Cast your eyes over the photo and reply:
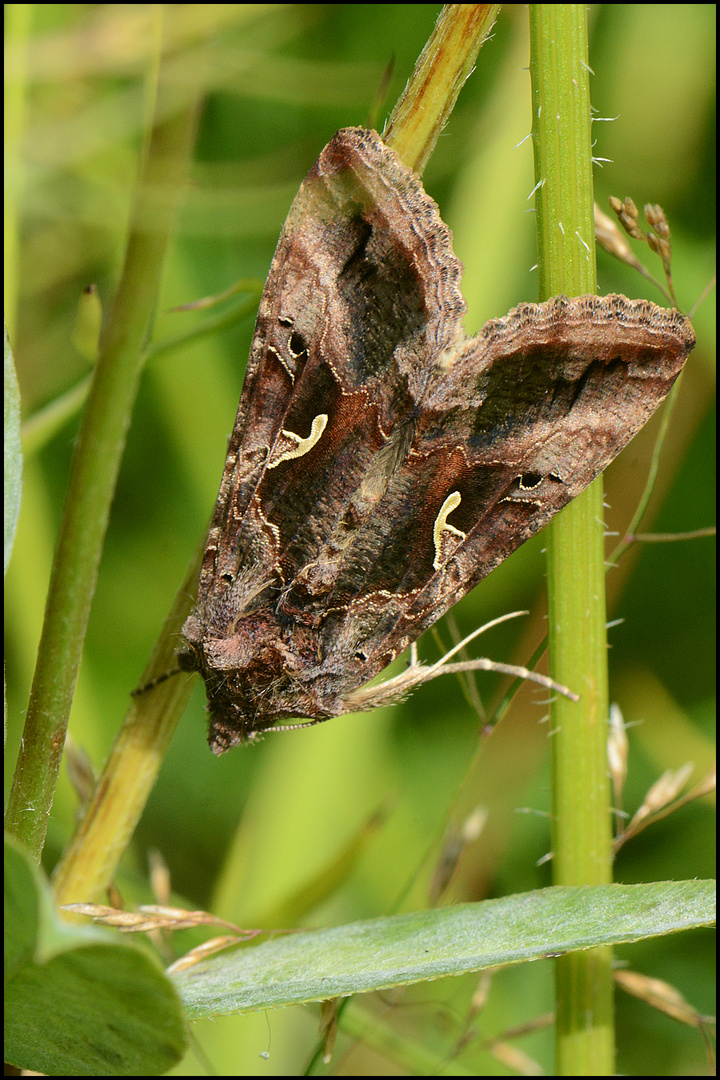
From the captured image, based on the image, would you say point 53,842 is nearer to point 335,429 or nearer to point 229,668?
point 229,668

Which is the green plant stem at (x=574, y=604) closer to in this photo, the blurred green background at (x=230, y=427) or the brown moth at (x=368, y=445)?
the brown moth at (x=368, y=445)

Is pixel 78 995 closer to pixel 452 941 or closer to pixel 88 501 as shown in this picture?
pixel 452 941

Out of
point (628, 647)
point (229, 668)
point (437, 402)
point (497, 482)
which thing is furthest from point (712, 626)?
point (229, 668)

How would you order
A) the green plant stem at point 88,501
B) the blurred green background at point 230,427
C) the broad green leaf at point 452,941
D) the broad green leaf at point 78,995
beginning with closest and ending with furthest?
the broad green leaf at point 78,995, the broad green leaf at point 452,941, the green plant stem at point 88,501, the blurred green background at point 230,427

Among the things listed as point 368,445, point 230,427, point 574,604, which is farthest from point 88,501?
point 230,427

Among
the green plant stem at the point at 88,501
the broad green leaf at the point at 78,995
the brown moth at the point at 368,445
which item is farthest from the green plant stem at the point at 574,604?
the broad green leaf at the point at 78,995

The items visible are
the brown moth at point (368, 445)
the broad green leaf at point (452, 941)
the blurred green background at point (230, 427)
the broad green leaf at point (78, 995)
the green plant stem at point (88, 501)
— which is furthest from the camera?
the blurred green background at point (230, 427)

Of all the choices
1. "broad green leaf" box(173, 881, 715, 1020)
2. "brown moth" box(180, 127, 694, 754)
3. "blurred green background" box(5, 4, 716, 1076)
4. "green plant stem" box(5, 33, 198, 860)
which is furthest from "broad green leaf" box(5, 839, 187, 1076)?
"blurred green background" box(5, 4, 716, 1076)
